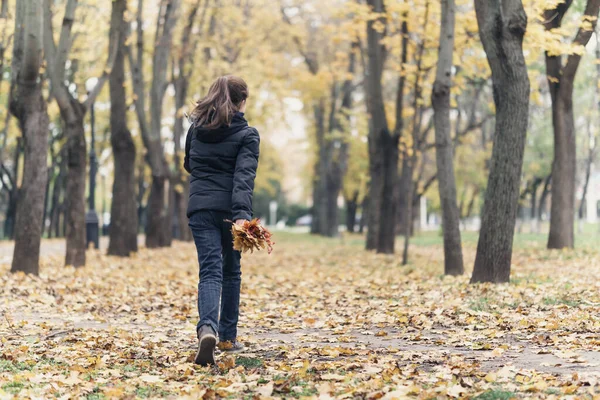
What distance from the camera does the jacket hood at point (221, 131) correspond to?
21.2 ft

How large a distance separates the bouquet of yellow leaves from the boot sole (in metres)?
0.68

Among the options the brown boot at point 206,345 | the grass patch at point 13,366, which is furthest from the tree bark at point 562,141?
the grass patch at point 13,366

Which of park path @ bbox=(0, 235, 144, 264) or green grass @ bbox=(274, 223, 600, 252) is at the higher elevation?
green grass @ bbox=(274, 223, 600, 252)

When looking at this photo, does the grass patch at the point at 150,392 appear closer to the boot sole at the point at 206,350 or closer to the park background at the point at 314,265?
the park background at the point at 314,265

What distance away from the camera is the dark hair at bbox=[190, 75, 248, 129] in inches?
251

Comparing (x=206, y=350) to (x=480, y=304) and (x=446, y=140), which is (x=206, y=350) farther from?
(x=446, y=140)

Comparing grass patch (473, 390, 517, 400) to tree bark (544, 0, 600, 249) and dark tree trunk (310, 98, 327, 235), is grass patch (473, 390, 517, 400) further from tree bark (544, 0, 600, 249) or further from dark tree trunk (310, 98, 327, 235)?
dark tree trunk (310, 98, 327, 235)

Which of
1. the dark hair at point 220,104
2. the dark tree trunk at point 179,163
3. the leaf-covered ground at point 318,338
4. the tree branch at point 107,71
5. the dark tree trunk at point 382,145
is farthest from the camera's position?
the dark tree trunk at point 179,163

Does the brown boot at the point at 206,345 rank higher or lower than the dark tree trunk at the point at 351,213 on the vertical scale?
lower

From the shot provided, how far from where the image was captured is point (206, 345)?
606cm

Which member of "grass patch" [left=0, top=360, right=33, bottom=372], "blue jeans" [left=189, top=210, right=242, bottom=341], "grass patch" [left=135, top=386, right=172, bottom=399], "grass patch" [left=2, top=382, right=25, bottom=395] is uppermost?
"blue jeans" [left=189, top=210, right=242, bottom=341]

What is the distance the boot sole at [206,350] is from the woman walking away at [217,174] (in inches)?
9.3

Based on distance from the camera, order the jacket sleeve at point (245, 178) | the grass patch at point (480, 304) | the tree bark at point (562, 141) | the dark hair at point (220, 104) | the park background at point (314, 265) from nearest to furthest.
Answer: the park background at point (314, 265)
the jacket sleeve at point (245, 178)
the dark hair at point (220, 104)
the grass patch at point (480, 304)
the tree bark at point (562, 141)

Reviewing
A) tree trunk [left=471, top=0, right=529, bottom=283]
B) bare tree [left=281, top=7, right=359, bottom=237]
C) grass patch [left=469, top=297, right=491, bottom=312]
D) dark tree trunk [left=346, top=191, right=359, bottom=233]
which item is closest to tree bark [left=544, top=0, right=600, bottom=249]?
tree trunk [left=471, top=0, right=529, bottom=283]
